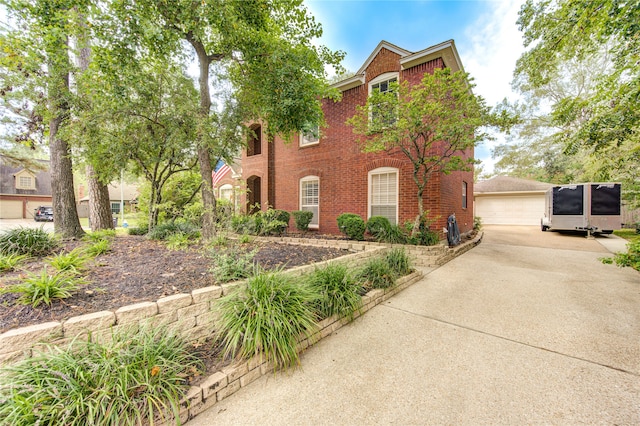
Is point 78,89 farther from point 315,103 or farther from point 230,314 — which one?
point 230,314

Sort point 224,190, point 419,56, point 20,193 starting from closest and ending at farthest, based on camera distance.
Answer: point 419,56 < point 224,190 < point 20,193

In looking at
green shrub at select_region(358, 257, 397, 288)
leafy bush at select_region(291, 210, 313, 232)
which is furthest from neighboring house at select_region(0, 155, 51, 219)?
green shrub at select_region(358, 257, 397, 288)

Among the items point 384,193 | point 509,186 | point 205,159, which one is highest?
point 509,186

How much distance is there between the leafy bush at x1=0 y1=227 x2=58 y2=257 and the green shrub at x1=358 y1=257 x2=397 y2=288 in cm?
550

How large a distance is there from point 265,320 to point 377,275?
2.34 m

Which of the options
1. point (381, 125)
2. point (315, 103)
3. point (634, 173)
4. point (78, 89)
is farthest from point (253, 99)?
point (634, 173)

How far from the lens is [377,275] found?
13.3ft

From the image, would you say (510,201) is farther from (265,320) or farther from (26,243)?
(26,243)

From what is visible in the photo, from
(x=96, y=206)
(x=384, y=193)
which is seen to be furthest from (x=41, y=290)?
(x=384, y=193)

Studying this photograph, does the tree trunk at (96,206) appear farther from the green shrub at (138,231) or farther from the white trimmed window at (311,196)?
the white trimmed window at (311,196)

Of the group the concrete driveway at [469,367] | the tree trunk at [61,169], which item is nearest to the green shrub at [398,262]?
the concrete driveway at [469,367]

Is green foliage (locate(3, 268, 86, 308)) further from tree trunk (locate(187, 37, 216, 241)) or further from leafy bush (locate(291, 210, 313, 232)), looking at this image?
leafy bush (locate(291, 210, 313, 232))

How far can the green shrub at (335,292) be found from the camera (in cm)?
300

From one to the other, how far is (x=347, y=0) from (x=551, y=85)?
18174 millimetres
